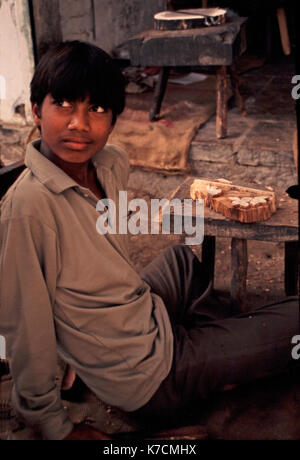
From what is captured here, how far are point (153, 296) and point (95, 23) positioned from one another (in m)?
4.13

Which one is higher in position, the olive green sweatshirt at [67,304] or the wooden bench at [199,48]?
the wooden bench at [199,48]

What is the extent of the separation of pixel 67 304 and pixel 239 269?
1.08 metres

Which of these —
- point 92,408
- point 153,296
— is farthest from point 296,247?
point 92,408

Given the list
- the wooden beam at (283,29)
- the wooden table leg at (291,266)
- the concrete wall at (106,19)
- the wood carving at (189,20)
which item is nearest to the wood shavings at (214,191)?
the wooden table leg at (291,266)

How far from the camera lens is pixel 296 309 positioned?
82.1 inches

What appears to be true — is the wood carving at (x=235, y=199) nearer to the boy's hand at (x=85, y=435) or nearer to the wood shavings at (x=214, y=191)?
the wood shavings at (x=214, y=191)

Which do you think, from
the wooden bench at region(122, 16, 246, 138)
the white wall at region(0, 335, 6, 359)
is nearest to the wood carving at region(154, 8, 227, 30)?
the wooden bench at region(122, 16, 246, 138)

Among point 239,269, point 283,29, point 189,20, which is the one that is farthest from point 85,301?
point 283,29

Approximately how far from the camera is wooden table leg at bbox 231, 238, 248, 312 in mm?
2465

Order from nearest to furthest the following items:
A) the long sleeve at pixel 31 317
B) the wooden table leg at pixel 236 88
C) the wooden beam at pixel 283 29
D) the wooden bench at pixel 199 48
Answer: the long sleeve at pixel 31 317, the wooden bench at pixel 199 48, the wooden table leg at pixel 236 88, the wooden beam at pixel 283 29

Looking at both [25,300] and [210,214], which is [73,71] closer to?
[25,300]

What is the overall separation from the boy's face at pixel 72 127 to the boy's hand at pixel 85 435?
84 cm

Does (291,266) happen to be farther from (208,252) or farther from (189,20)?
(189,20)

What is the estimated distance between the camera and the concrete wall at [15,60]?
13.3 feet
